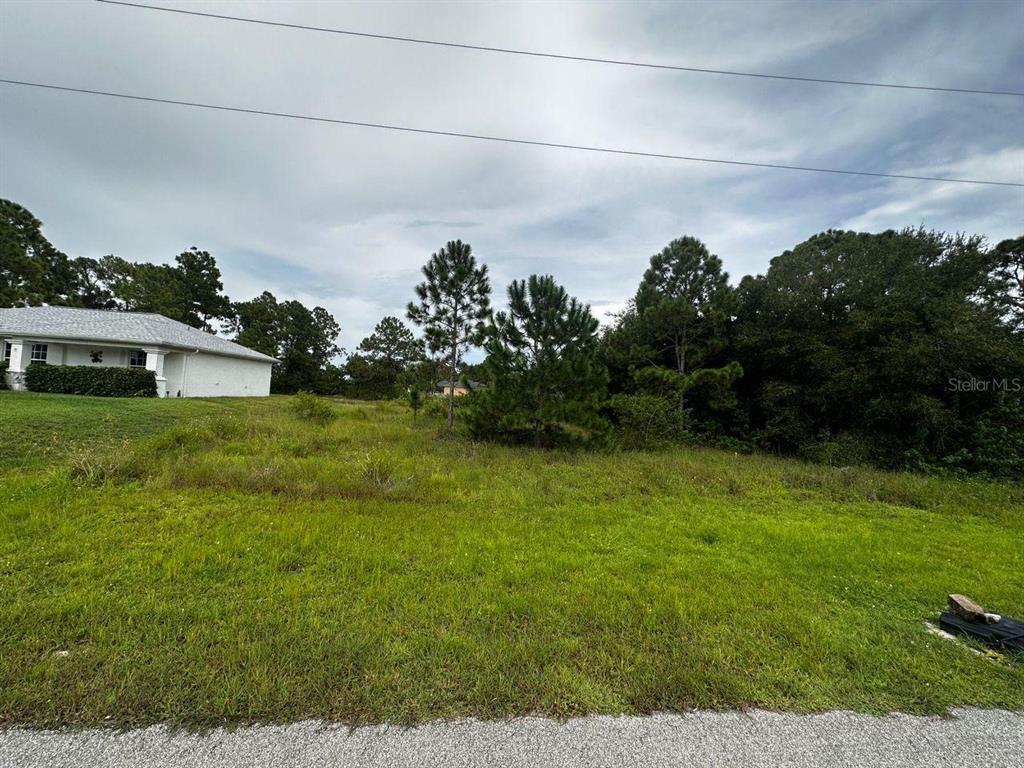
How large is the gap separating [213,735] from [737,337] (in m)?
15.2

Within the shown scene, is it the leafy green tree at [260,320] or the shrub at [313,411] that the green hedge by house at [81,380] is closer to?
the shrub at [313,411]

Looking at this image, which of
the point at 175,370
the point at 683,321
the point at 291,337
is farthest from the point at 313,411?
the point at 291,337

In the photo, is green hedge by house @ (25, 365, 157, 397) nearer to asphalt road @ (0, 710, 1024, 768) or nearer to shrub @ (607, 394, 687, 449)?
asphalt road @ (0, 710, 1024, 768)

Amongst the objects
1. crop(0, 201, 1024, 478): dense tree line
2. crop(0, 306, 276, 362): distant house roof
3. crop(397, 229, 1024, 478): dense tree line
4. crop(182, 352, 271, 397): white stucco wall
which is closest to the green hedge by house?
crop(0, 306, 276, 362): distant house roof

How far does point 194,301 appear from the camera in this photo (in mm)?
33906

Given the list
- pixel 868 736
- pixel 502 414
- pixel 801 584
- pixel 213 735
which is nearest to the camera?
pixel 213 735

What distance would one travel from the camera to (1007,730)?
1.77m

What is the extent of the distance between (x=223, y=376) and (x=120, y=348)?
12.9 feet

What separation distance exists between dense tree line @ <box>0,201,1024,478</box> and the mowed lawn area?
3.88 m

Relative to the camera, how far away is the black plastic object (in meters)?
2.37

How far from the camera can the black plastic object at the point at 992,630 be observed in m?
2.37

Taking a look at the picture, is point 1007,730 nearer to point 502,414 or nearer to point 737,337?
point 502,414

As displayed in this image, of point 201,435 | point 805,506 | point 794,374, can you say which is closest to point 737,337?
point 794,374

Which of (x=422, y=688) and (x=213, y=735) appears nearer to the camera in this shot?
(x=213, y=735)
